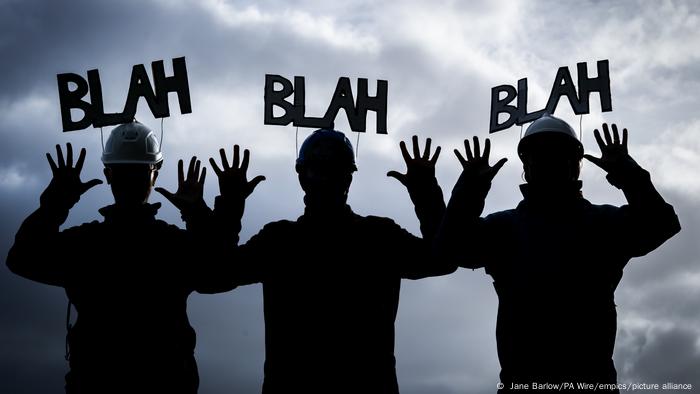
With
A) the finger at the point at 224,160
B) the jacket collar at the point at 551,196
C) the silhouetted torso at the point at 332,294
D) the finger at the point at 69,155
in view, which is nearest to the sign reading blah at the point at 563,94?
the jacket collar at the point at 551,196

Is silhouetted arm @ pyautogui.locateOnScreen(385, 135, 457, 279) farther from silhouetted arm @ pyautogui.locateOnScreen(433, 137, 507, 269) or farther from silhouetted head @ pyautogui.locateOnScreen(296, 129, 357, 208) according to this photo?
silhouetted head @ pyautogui.locateOnScreen(296, 129, 357, 208)

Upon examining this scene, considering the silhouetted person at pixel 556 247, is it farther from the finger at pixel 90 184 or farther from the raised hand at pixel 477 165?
the finger at pixel 90 184

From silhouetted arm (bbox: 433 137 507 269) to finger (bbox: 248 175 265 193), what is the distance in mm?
2036

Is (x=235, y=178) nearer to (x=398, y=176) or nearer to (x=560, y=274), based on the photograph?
(x=398, y=176)

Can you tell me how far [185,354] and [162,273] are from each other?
0.82 m

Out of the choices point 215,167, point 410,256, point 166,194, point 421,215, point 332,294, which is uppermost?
point 215,167

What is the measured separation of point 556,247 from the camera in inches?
322

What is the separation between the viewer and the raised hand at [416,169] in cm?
873

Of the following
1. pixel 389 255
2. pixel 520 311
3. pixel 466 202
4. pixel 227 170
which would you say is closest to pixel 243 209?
pixel 227 170

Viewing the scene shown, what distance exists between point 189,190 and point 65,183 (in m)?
1.25

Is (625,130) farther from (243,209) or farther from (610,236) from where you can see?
(243,209)

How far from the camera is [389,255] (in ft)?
27.5

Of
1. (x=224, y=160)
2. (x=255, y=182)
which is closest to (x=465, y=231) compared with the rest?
(x=255, y=182)

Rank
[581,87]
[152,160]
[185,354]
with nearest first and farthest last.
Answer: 1. [185,354]
2. [152,160]
3. [581,87]
